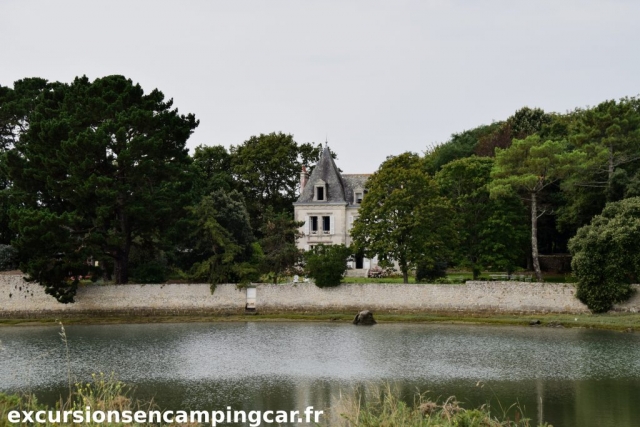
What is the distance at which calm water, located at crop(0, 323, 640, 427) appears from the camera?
1825cm

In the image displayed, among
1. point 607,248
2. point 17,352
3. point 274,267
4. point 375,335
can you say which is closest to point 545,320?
point 607,248

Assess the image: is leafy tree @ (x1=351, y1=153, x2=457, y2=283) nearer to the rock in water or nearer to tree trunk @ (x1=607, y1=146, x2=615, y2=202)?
the rock in water

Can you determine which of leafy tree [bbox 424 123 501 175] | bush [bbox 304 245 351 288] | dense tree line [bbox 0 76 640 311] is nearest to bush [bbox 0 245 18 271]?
A: dense tree line [bbox 0 76 640 311]

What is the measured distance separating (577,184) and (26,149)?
91.8 ft

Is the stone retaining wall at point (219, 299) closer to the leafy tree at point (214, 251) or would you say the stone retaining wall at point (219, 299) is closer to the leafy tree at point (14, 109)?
the leafy tree at point (214, 251)

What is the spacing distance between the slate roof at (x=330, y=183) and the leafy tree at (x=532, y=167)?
50.8ft

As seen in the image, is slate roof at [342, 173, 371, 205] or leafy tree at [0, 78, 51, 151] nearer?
leafy tree at [0, 78, 51, 151]

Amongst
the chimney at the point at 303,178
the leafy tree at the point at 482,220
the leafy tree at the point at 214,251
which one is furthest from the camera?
the chimney at the point at 303,178

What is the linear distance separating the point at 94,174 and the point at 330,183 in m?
21.4

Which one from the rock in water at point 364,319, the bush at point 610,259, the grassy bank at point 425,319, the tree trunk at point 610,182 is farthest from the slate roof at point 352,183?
the bush at point 610,259

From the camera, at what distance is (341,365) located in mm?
23172

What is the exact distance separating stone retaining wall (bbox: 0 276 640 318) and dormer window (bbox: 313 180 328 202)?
612 inches

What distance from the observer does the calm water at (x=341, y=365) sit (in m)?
18.2

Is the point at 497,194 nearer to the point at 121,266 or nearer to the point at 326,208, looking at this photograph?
the point at 326,208
